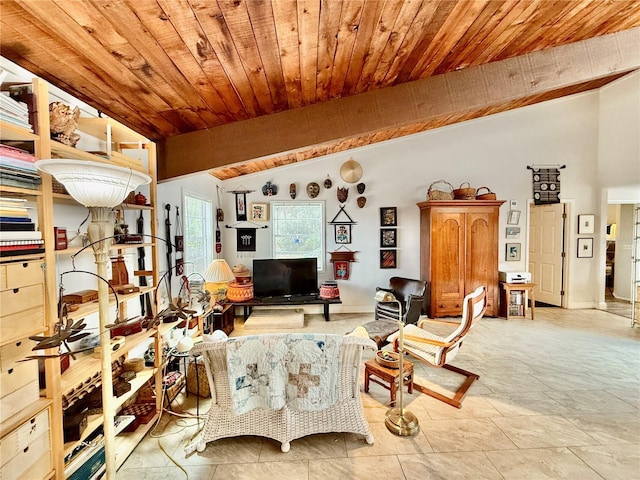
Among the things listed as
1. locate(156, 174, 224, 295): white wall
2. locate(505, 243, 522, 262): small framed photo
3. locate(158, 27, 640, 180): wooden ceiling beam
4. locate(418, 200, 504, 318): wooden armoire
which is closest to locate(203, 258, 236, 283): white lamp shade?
locate(156, 174, 224, 295): white wall

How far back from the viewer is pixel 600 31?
2336 millimetres

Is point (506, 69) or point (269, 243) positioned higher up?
point (506, 69)

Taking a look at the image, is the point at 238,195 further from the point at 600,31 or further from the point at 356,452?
the point at 600,31

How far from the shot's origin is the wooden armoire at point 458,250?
4.64 metres

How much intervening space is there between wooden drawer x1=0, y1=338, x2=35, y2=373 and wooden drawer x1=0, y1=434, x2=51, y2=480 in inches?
14.6

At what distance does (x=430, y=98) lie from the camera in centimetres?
239

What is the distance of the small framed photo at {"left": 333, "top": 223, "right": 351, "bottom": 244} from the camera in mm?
5188

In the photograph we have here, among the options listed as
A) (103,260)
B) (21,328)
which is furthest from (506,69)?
(21,328)

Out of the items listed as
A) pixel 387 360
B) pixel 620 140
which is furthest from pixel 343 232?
pixel 620 140

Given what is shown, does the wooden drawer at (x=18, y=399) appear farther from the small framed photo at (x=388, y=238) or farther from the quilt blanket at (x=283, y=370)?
the small framed photo at (x=388, y=238)

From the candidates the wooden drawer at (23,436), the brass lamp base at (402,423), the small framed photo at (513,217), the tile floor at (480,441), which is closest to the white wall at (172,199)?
the tile floor at (480,441)

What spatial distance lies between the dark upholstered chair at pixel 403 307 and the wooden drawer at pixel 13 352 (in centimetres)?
279

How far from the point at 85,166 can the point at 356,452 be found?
2.22m

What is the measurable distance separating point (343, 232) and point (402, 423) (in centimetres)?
342
